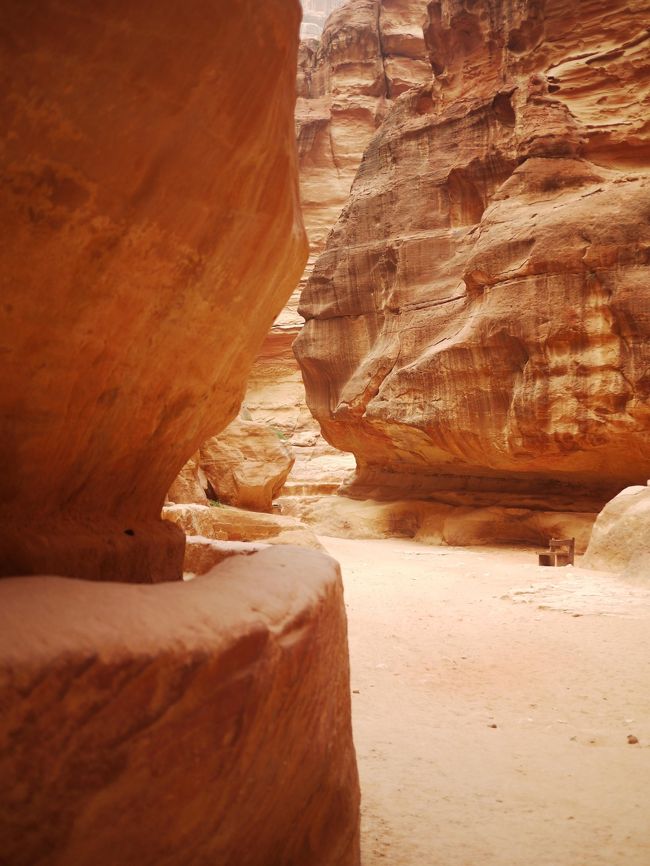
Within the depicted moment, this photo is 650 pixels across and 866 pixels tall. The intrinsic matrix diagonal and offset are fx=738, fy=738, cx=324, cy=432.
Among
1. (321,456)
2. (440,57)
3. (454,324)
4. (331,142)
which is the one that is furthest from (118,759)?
(331,142)

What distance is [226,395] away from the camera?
251 cm

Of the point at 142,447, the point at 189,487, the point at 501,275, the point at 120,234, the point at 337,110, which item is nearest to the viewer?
the point at 120,234

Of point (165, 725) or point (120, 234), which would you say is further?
point (120, 234)

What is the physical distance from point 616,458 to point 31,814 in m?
11.2

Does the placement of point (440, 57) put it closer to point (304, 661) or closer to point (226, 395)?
point (226, 395)

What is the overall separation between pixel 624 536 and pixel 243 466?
24.3ft

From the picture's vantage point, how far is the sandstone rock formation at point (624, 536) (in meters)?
6.97

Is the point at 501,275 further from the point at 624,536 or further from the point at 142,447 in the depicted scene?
the point at 142,447

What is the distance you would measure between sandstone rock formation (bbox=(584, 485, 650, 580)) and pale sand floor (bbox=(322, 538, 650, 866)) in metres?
0.47

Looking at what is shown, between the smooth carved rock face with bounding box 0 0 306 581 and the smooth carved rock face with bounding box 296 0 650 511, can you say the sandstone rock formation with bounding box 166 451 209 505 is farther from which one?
the smooth carved rock face with bounding box 0 0 306 581

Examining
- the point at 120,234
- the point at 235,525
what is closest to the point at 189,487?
the point at 235,525

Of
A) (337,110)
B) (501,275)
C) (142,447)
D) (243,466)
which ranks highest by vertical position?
(337,110)

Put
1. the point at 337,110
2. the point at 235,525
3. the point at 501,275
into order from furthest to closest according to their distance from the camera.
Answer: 1. the point at 337,110
2. the point at 501,275
3. the point at 235,525

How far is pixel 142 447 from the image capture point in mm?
2236
